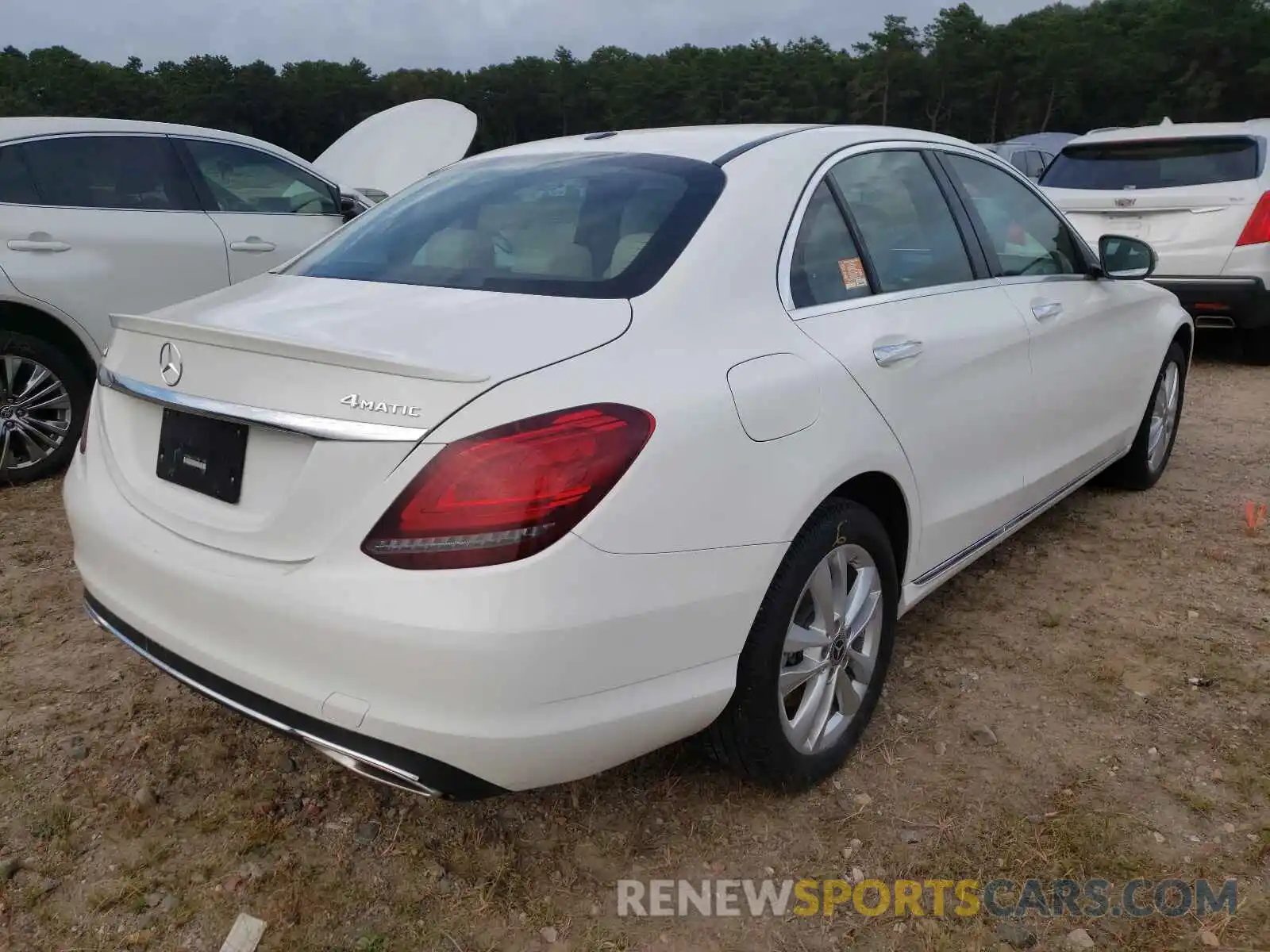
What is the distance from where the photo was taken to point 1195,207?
21.9 feet

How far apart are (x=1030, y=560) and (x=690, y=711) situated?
7.88 feet

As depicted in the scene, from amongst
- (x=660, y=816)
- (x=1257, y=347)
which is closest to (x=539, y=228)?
(x=660, y=816)

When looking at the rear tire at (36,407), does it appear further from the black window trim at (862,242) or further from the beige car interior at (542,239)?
the black window trim at (862,242)

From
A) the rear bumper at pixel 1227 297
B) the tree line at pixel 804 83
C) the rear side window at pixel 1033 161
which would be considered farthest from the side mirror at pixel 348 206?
the tree line at pixel 804 83

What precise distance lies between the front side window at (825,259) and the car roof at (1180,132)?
540 centimetres

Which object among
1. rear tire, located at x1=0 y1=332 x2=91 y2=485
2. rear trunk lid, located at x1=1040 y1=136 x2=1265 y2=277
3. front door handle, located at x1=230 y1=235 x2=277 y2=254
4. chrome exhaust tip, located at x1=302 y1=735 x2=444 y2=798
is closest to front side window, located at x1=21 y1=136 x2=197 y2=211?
front door handle, located at x1=230 y1=235 x2=277 y2=254

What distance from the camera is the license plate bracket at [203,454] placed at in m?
1.91

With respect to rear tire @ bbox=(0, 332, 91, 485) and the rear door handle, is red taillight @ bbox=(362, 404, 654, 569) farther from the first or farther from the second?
the rear door handle

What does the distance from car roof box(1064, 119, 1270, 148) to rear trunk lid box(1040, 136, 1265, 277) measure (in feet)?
0.13

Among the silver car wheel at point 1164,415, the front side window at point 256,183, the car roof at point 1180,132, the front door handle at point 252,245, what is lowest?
the silver car wheel at point 1164,415

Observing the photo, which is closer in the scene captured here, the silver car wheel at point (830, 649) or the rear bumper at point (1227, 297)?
the silver car wheel at point (830, 649)

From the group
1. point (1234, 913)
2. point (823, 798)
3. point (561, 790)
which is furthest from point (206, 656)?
point (1234, 913)

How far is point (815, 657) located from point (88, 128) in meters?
4.64

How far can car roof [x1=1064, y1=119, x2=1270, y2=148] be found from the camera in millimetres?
6855
